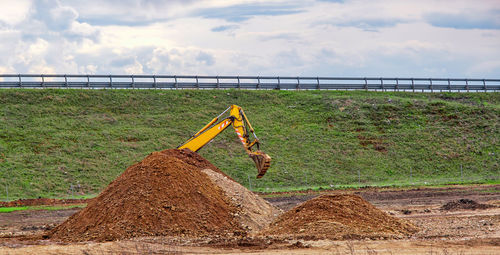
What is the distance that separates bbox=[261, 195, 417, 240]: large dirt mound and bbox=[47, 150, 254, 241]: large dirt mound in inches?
67.5

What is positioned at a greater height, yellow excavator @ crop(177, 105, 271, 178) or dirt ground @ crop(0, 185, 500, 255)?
yellow excavator @ crop(177, 105, 271, 178)

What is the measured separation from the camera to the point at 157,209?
59.7 feet

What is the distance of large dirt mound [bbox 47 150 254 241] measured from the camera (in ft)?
57.8

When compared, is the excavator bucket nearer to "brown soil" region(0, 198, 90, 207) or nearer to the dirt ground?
the dirt ground

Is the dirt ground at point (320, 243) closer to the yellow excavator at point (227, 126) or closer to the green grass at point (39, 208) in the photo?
the green grass at point (39, 208)

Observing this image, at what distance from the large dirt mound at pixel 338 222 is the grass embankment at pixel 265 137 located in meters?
15.9

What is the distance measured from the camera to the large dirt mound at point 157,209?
1761 centimetres

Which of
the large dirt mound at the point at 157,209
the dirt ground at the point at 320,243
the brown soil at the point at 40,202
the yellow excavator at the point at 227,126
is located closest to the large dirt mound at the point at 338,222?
the dirt ground at the point at 320,243

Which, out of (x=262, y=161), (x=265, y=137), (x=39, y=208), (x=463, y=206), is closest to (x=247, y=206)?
(x=262, y=161)

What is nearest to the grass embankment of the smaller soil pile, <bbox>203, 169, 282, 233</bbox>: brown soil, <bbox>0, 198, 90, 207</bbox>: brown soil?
<bbox>0, 198, 90, 207</bbox>: brown soil

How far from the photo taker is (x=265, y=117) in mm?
47344

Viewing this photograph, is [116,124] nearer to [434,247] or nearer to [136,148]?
[136,148]

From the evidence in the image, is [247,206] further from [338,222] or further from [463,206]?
[463,206]

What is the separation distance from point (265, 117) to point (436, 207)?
23172mm
